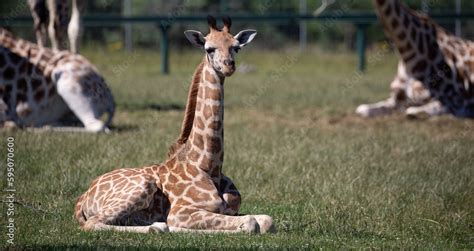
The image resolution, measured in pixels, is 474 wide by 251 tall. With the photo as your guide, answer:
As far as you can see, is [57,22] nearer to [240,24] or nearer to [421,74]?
[421,74]

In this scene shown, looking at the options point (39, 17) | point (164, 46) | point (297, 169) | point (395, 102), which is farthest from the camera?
point (164, 46)

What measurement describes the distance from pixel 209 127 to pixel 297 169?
2.95m

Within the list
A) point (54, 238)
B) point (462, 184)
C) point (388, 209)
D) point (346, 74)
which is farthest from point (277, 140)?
point (346, 74)

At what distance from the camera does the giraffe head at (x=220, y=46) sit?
6.98 meters

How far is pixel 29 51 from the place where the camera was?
1230cm

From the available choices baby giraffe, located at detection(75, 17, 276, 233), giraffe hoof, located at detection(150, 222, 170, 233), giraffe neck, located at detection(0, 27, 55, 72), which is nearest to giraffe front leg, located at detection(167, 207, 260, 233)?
baby giraffe, located at detection(75, 17, 276, 233)

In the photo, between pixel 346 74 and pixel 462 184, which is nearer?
pixel 462 184

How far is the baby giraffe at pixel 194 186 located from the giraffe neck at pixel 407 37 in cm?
737

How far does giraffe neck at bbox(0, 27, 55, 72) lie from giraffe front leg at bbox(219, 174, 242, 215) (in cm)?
536

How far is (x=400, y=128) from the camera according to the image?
13.3 metres

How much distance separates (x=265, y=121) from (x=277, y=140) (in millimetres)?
1961

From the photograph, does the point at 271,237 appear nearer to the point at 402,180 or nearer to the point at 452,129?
the point at 402,180

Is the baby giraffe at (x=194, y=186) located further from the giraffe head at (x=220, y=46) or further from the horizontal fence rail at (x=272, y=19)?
the horizontal fence rail at (x=272, y=19)

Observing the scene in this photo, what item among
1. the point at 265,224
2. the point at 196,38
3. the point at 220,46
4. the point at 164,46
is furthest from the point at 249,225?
the point at 164,46
